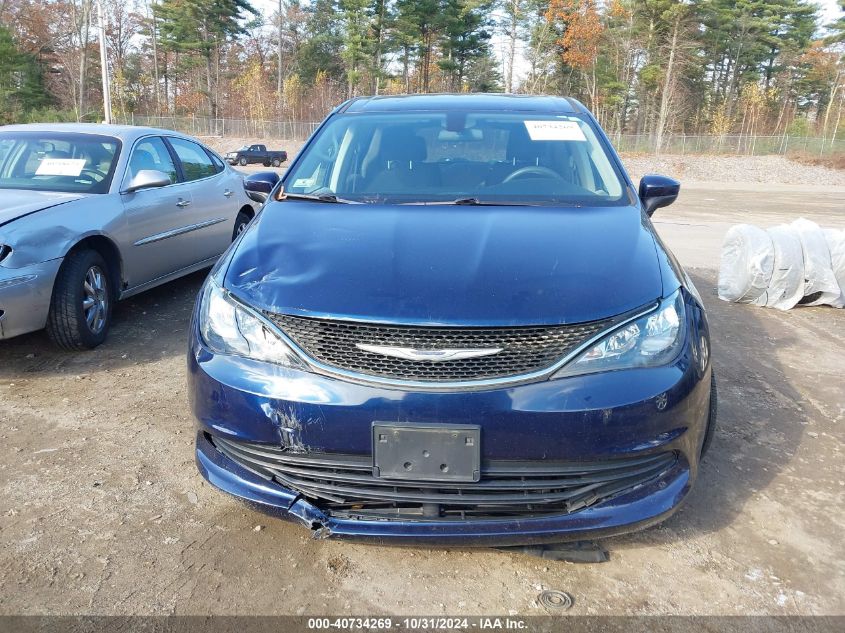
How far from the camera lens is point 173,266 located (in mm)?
5422

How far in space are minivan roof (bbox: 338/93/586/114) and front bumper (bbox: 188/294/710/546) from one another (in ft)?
6.65

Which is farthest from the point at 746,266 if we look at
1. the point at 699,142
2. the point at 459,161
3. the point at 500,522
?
the point at 699,142

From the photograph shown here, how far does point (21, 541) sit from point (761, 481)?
10.0 feet

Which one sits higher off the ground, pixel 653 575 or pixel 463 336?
pixel 463 336

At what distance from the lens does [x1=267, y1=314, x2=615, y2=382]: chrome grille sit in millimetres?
2002

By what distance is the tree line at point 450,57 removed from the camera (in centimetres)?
4688

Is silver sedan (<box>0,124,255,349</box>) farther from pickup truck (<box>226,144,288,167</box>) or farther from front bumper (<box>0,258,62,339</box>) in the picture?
Answer: pickup truck (<box>226,144,288,167</box>)

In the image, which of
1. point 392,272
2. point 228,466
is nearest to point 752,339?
point 392,272

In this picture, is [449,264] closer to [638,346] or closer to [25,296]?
[638,346]

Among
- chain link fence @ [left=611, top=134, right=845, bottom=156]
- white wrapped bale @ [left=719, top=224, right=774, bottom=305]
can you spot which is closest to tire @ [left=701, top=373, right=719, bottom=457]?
white wrapped bale @ [left=719, top=224, right=774, bottom=305]

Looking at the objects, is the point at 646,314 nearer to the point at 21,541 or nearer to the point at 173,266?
the point at 21,541

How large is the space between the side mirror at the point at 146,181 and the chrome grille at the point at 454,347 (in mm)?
3389

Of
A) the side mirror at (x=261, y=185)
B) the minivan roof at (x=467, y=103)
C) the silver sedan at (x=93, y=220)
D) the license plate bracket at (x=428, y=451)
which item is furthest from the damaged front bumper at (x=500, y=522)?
the silver sedan at (x=93, y=220)

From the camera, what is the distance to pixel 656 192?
332 cm
